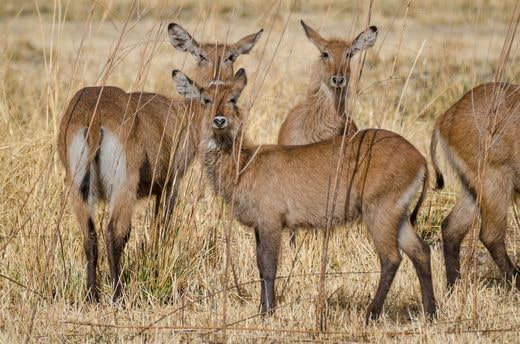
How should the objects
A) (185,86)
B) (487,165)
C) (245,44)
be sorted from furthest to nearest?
1. (245,44)
2. (487,165)
3. (185,86)

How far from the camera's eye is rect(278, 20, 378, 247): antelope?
6.69 m

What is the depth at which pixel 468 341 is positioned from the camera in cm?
455

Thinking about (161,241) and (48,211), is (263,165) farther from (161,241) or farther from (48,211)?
(48,211)

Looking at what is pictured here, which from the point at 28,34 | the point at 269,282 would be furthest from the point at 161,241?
the point at 28,34

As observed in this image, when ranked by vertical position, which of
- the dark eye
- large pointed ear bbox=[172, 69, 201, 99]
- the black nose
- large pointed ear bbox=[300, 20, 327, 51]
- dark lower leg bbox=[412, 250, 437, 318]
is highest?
large pointed ear bbox=[300, 20, 327, 51]

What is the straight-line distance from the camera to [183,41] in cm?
725

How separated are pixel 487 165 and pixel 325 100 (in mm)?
1544

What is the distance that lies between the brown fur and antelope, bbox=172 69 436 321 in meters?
1.35

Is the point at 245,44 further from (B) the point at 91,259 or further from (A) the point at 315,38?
(B) the point at 91,259

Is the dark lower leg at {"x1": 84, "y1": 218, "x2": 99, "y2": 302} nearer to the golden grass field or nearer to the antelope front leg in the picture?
the golden grass field

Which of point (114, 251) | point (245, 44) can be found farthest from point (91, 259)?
point (245, 44)

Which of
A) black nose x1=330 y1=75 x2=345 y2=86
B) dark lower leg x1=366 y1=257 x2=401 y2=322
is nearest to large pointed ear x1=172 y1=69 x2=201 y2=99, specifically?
black nose x1=330 y1=75 x2=345 y2=86

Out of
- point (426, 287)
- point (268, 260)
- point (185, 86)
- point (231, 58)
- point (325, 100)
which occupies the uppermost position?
point (231, 58)

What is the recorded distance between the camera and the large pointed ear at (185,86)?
5.35 meters
